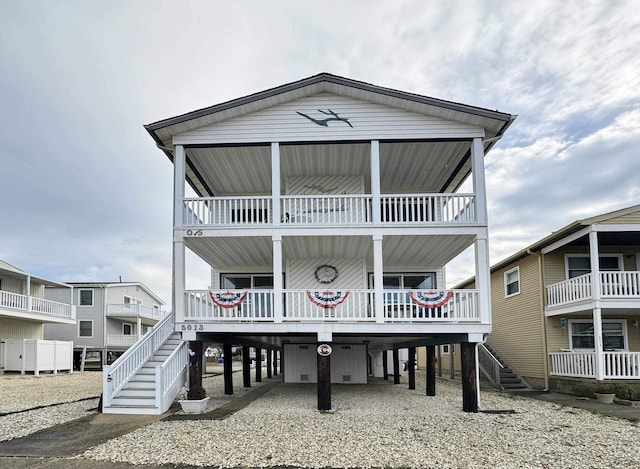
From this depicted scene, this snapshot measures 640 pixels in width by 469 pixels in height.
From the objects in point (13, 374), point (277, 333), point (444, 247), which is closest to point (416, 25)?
point (444, 247)

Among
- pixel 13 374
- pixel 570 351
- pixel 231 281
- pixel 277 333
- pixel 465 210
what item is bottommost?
pixel 13 374

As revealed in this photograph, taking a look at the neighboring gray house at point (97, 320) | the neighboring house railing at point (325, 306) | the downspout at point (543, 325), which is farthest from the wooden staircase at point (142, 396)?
the neighboring gray house at point (97, 320)

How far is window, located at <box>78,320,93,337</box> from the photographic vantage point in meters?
34.9

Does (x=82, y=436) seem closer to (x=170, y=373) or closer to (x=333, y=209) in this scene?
(x=170, y=373)

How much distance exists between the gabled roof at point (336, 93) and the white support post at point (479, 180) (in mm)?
589

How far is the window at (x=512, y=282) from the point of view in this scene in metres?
20.6

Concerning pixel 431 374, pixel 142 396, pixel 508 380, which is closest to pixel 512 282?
pixel 508 380

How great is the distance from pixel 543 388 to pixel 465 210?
8856 millimetres

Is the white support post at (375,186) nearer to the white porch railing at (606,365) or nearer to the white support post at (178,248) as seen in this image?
the white support post at (178,248)

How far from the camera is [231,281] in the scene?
1838 centimetres

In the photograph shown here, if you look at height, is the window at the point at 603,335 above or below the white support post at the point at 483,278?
below

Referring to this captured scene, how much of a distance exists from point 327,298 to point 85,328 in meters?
28.4

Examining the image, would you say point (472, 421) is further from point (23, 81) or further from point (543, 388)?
point (23, 81)

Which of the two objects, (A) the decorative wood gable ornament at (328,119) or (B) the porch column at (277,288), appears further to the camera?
(A) the decorative wood gable ornament at (328,119)
